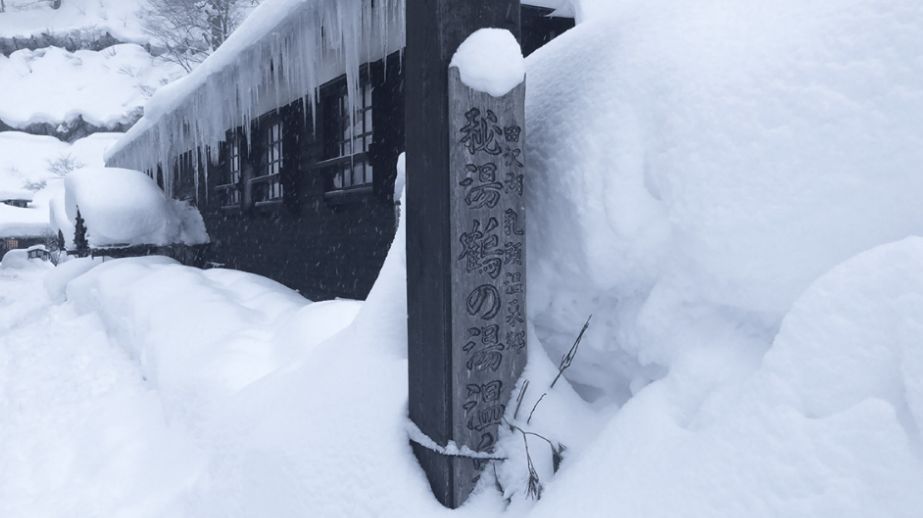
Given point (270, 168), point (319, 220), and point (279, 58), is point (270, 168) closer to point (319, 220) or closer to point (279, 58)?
point (319, 220)

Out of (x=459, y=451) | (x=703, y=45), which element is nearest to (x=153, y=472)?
(x=459, y=451)

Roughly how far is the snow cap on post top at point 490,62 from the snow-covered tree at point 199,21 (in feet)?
60.9

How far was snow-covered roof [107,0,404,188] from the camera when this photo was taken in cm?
453

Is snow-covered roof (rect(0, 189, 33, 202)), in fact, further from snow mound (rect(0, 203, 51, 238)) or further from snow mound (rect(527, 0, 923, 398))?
snow mound (rect(527, 0, 923, 398))

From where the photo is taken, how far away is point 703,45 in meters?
1.76

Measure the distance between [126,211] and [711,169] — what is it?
38.8 ft

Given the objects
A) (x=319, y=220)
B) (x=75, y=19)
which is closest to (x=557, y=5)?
(x=319, y=220)

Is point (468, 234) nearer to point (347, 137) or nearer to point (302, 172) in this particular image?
point (347, 137)

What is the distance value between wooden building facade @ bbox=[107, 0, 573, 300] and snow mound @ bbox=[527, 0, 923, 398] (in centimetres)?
270

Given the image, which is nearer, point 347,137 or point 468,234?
point 468,234

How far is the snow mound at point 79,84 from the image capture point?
39.5 m

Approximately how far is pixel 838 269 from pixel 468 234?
3.24 feet

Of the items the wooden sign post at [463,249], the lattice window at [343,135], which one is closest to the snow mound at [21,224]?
the lattice window at [343,135]

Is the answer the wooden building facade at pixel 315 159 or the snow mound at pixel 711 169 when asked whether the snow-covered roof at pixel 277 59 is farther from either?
the snow mound at pixel 711 169
